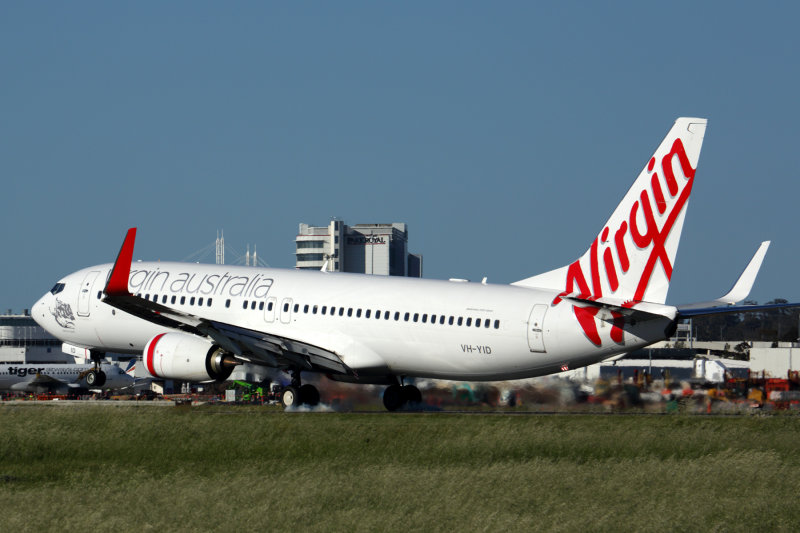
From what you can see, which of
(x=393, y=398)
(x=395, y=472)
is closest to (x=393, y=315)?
(x=393, y=398)

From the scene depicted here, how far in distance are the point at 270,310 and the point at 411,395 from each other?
19.3 ft

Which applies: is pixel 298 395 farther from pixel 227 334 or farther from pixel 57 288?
pixel 57 288

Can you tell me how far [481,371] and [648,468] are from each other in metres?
14.7

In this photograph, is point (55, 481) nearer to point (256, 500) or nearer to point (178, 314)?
point (256, 500)

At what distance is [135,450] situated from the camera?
93.3 ft

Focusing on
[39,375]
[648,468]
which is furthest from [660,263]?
[39,375]

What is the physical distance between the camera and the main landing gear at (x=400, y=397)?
40969 mm

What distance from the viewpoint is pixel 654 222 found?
1387 inches

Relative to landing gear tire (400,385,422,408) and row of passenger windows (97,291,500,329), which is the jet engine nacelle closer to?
row of passenger windows (97,291,500,329)

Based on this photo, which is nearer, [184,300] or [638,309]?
[638,309]

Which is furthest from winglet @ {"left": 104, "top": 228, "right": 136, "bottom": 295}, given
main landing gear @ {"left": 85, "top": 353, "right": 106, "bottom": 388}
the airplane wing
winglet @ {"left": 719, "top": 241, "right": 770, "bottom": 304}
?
winglet @ {"left": 719, "top": 241, "right": 770, "bottom": 304}

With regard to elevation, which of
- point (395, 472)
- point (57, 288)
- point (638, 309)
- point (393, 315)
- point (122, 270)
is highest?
point (122, 270)

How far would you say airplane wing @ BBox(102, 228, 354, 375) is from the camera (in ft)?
119

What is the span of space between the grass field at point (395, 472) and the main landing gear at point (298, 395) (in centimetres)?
358
